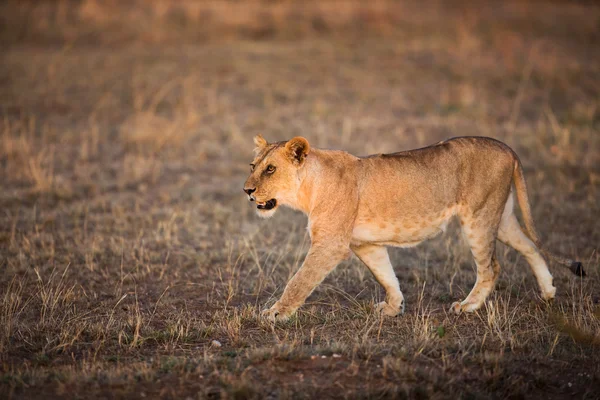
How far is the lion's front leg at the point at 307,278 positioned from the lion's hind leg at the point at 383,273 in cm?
56

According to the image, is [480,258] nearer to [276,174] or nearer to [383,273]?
[383,273]

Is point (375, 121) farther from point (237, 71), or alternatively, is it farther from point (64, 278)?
point (64, 278)

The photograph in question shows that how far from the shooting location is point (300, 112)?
46.2 feet

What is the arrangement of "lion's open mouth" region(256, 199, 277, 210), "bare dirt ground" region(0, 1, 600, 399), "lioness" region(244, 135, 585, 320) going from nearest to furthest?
"bare dirt ground" region(0, 1, 600, 399)
"lioness" region(244, 135, 585, 320)
"lion's open mouth" region(256, 199, 277, 210)

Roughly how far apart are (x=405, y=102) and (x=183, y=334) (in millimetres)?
10225

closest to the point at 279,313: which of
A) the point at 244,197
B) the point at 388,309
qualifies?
the point at 388,309

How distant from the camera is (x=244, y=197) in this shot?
10414 millimetres

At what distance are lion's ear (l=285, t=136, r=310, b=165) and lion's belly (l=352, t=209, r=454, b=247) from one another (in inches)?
28.0

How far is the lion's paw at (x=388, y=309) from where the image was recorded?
20.6 ft

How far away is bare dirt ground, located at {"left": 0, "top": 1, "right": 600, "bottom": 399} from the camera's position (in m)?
5.05

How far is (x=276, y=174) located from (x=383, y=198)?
36.3 inches

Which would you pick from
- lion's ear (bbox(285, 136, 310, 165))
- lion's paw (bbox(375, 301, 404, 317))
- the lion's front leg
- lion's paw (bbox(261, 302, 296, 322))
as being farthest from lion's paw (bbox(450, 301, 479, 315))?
lion's ear (bbox(285, 136, 310, 165))

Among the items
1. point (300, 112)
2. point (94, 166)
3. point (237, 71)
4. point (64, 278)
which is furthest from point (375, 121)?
point (64, 278)

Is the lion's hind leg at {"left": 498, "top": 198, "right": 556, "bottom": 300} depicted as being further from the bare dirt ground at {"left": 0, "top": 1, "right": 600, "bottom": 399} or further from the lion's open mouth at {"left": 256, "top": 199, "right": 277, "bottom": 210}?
the lion's open mouth at {"left": 256, "top": 199, "right": 277, "bottom": 210}
